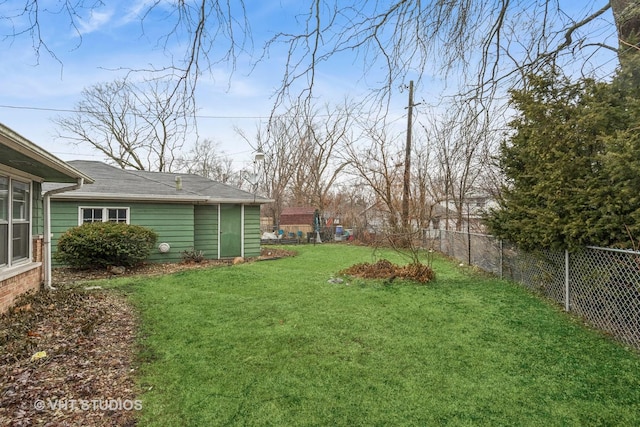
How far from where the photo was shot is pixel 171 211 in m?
10.2

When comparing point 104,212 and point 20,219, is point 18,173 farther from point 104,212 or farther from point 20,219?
point 104,212

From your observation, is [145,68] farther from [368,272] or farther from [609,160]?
[368,272]

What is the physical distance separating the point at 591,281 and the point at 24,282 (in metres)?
7.84

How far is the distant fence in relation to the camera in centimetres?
351

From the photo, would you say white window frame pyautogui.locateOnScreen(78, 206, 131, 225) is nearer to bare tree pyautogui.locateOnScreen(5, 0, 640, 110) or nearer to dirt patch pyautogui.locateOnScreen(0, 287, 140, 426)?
dirt patch pyautogui.locateOnScreen(0, 287, 140, 426)

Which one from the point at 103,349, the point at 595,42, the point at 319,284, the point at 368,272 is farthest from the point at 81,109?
the point at 595,42

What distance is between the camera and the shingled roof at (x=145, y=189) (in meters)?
9.35

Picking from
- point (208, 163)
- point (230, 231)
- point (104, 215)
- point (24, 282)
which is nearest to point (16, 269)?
point (24, 282)

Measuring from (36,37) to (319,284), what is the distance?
18.6 feet

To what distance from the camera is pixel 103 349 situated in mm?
3604

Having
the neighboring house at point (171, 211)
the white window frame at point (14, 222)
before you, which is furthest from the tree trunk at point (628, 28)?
the neighboring house at point (171, 211)

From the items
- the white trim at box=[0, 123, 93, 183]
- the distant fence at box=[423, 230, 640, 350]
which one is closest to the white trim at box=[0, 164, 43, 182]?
the white trim at box=[0, 123, 93, 183]

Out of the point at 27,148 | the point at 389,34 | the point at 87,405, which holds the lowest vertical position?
the point at 87,405

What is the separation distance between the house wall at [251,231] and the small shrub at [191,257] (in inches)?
67.9
